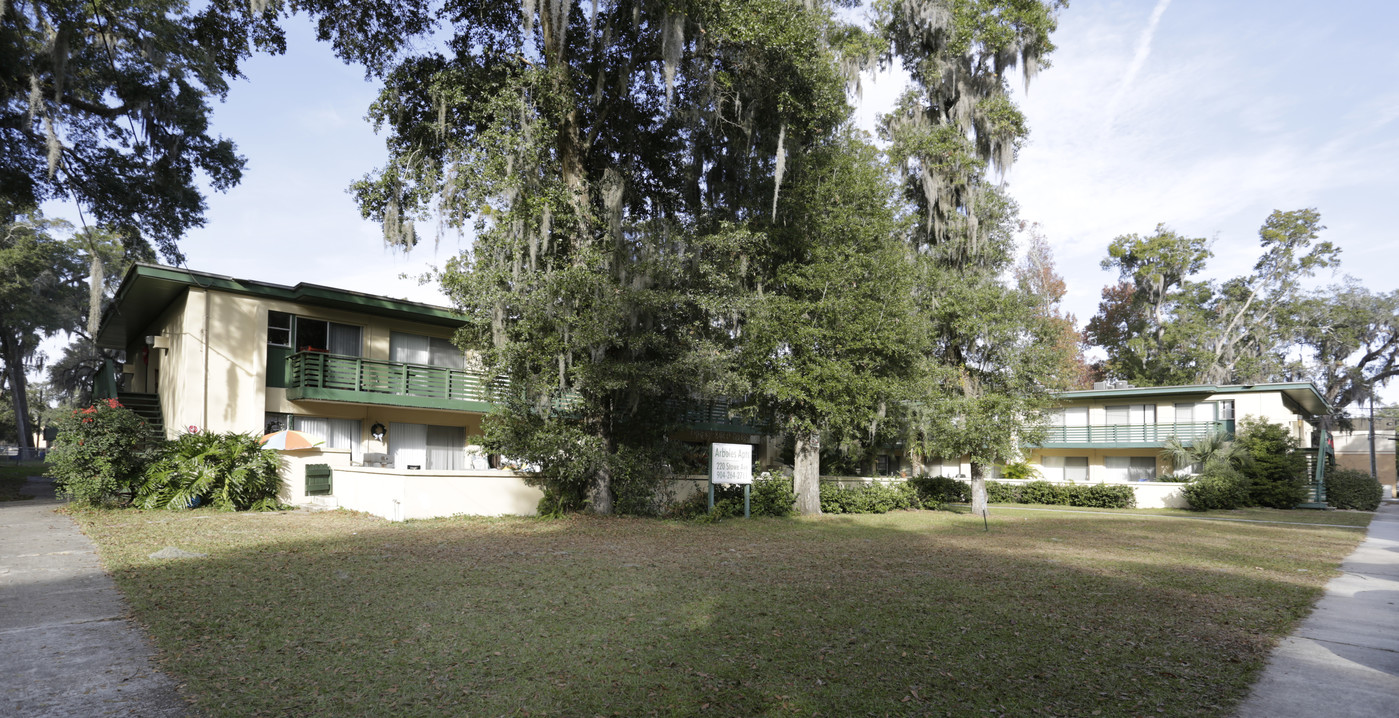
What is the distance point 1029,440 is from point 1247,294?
99.0ft

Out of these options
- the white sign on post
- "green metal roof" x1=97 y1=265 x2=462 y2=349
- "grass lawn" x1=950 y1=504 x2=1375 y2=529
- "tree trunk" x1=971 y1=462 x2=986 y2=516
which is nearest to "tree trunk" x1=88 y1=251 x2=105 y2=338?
"green metal roof" x1=97 y1=265 x2=462 y2=349

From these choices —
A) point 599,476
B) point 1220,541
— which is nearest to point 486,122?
point 599,476

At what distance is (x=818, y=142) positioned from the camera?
19.7 meters

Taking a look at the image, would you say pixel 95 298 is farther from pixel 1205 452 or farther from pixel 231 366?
pixel 1205 452

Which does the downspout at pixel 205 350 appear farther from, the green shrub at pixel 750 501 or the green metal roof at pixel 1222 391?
the green metal roof at pixel 1222 391

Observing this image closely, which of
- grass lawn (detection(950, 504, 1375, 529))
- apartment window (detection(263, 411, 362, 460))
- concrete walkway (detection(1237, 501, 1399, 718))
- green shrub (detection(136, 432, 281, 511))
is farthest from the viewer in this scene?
grass lawn (detection(950, 504, 1375, 529))

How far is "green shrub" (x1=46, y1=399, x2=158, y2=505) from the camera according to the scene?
14.3 m

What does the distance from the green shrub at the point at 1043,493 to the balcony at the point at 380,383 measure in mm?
23293

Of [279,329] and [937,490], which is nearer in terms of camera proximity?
[279,329]

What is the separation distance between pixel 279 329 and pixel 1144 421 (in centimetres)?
3636

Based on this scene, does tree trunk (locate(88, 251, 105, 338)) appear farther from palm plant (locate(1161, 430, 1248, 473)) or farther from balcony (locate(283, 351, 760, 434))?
palm plant (locate(1161, 430, 1248, 473))

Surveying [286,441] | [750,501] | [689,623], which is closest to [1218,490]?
[750,501]

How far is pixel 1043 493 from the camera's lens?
30.2 metres

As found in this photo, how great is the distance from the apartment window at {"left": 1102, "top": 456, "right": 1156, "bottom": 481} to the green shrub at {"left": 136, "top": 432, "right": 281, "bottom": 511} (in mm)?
36047
